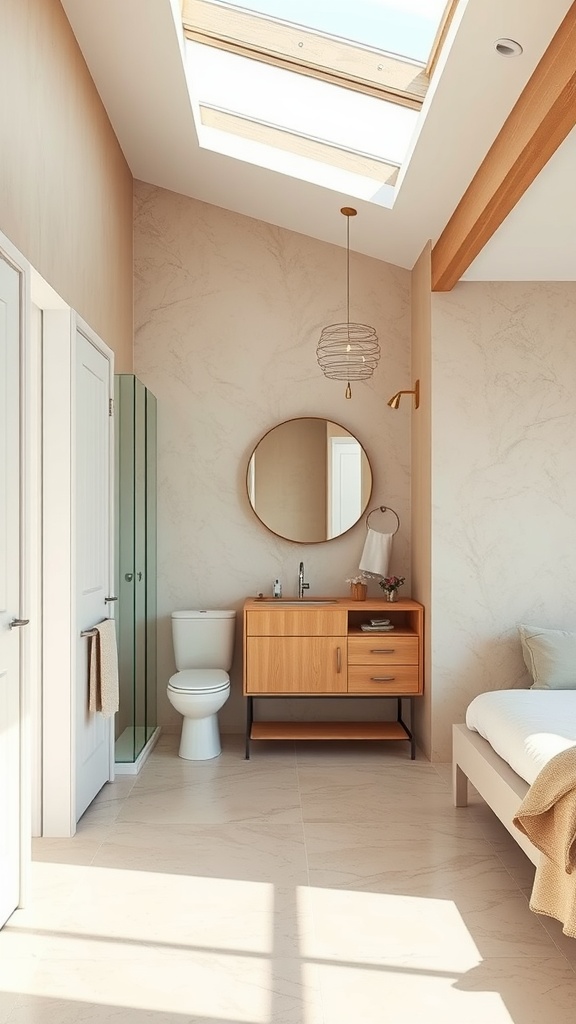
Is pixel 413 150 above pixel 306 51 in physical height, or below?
below

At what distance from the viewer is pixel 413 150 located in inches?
139

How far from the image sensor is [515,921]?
2693 millimetres

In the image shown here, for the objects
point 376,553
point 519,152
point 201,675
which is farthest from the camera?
point 376,553

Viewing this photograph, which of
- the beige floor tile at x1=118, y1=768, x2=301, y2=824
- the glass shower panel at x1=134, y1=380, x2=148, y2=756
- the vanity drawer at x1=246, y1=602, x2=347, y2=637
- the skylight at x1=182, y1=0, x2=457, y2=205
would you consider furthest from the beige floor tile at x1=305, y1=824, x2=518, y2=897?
the skylight at x1=182, y1=0, x2=457, y2=205

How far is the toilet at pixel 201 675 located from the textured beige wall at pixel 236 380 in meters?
0.25

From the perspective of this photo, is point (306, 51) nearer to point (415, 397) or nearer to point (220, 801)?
point (415, 397)

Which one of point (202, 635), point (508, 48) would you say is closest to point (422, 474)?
point (202, 635)

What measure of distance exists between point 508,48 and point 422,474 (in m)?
2.38

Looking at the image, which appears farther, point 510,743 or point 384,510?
point 384,510

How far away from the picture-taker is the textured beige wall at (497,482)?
14.7ft

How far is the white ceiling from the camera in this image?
9.16 ft

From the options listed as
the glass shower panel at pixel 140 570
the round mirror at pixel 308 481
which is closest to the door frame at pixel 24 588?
the glass shower panel at pixel 140 570

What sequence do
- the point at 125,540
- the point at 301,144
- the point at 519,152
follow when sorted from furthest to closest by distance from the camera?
the point at 125,540 < the point at 301,144 < the point at 519,152

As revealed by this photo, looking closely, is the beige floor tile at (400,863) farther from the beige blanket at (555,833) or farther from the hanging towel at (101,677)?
the hanging towel at (101,677)
